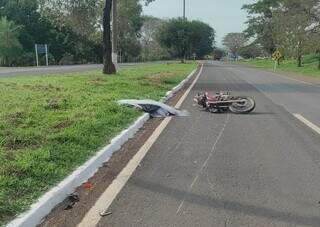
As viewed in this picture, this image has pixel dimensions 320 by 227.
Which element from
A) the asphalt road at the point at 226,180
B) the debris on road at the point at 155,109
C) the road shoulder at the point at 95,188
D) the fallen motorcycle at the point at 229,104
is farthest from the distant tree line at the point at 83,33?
the road shoulder at the point at 95,188

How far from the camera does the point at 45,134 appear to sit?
912 cm

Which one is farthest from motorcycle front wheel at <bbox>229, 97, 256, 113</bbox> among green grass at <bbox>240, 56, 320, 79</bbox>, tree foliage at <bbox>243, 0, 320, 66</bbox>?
tree foliage at <bbox>243, 0, 320, 66</bbox>

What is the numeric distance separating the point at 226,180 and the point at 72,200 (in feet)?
6.46

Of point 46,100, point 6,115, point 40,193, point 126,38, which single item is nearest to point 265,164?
point 40,193

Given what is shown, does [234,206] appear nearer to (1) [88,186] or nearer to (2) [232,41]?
(1) [88,186]

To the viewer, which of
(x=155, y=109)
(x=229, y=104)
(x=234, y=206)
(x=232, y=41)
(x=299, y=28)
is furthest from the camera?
(x=232, y=41)

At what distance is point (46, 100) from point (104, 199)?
26.1ft

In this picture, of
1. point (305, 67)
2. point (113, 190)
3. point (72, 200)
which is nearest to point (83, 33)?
point (113, 190)

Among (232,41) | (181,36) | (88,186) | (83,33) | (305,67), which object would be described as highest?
(83,33)

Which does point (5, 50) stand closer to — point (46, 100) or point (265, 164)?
point (46, 100)

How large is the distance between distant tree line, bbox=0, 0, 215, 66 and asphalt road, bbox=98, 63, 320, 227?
20.1 m

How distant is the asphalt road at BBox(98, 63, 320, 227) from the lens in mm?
5711

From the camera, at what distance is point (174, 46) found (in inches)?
4631

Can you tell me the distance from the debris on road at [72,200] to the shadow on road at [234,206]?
83 cm
